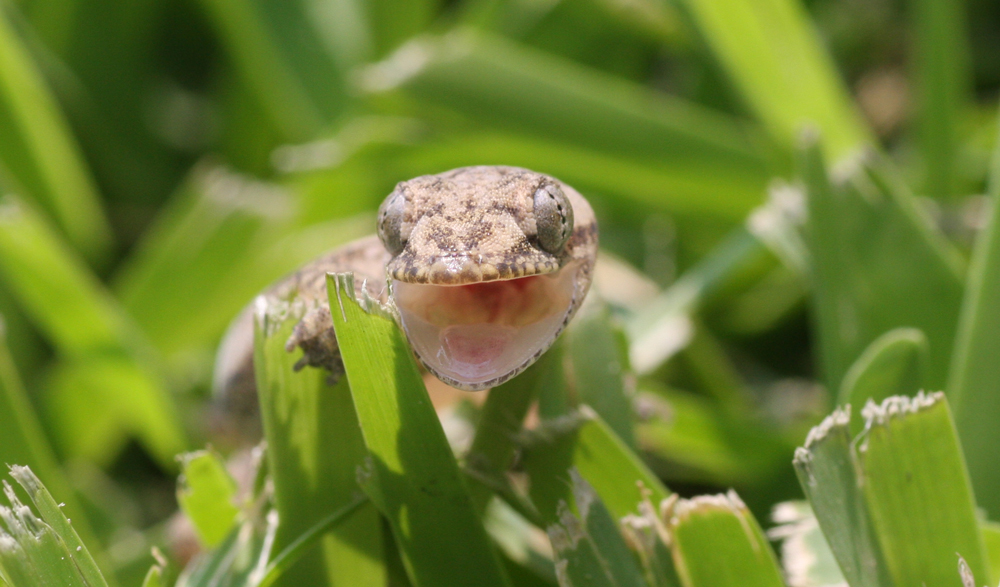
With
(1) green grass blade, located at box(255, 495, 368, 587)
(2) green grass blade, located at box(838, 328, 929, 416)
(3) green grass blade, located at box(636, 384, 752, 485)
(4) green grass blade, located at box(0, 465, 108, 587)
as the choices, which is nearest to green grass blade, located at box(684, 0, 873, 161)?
(3) green grass blade, located at box(636, 384, 752, 485)

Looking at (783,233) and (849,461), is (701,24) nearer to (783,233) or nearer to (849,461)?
(783,233)

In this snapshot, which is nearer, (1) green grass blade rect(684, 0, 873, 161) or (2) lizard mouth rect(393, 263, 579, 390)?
(2) lizard mouth rect(393, 263, 579, 390)

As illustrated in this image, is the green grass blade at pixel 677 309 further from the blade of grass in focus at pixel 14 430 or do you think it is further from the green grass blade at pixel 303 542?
the blade of grass in focus at pixel 14 430

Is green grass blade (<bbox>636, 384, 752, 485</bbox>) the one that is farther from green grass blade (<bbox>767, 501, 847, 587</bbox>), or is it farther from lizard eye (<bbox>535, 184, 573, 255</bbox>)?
lizard eye (<bbox>535, 184, 573, 255</bbox>)

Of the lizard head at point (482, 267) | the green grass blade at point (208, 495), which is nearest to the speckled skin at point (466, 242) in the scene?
the lizard head at point (482, 267)

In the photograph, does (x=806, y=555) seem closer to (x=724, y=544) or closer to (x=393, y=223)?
(x=724, y=544)

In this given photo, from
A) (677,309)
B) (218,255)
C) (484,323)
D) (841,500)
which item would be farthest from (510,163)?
(841,500)
